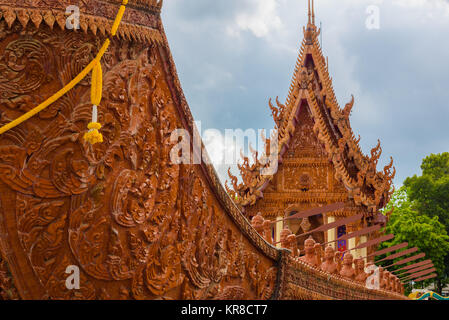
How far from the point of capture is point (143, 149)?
2.86 meters

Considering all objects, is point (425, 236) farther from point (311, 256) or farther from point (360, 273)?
point (311, 256)

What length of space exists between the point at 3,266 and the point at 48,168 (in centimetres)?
45

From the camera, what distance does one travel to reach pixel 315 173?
14578mm

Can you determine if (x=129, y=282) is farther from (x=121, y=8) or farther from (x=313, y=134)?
(x=313, y=134)

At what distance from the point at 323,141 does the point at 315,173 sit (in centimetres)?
81

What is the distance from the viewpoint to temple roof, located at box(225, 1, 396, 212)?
46.8 ft

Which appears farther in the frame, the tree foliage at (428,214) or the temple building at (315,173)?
the tree foliage at (428,214)

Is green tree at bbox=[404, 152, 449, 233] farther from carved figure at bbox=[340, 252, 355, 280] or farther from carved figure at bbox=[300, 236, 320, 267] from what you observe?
carved figure at bbox=[300, 236, 320, 267]

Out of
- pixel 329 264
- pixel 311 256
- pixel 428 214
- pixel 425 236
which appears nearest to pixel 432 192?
pixel 428 214

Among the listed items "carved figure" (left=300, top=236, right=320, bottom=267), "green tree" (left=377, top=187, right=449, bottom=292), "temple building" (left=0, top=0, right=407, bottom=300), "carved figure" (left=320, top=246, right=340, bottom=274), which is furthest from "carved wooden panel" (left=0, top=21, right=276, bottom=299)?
"green tree" (left=377, top=187, right=449, bottom=292)

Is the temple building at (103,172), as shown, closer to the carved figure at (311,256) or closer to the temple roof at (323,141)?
the carved figure at (311,256)

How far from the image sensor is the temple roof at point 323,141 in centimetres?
1425

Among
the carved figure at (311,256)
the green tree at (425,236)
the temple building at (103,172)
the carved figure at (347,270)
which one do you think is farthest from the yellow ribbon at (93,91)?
the green tree at (425,236)

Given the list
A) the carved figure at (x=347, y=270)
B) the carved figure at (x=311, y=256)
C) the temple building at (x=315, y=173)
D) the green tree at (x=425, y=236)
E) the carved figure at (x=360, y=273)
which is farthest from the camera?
the green tree at (x=425, y=236)
